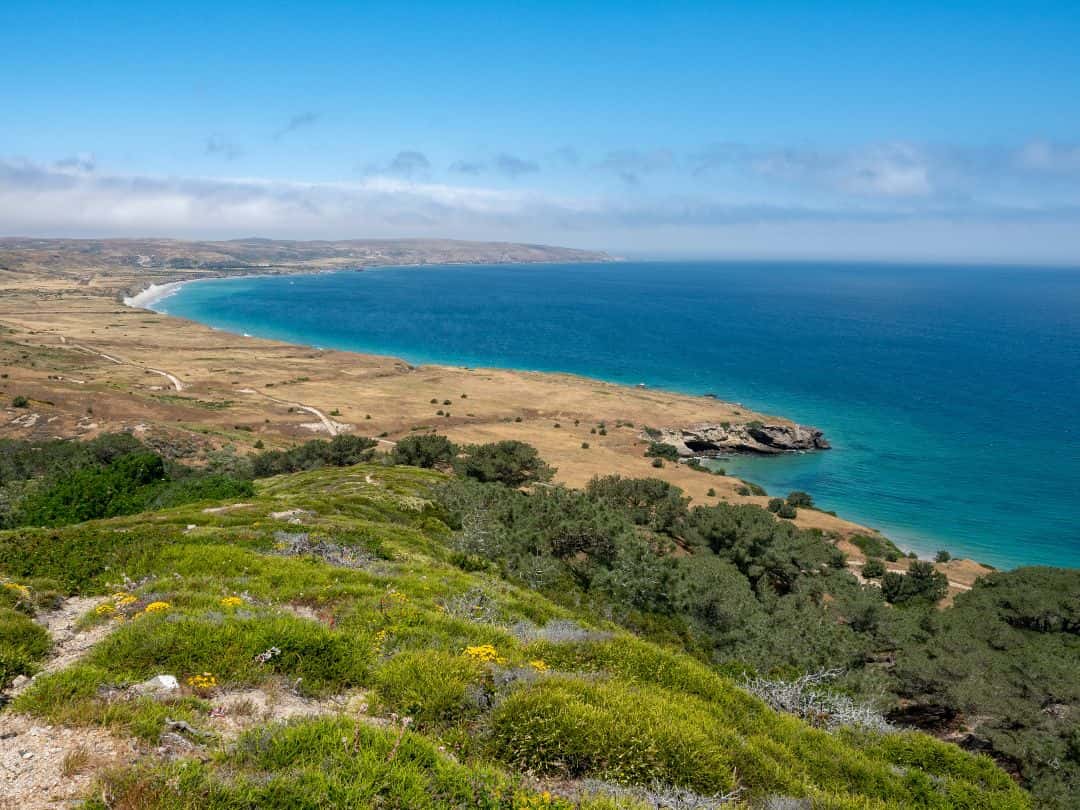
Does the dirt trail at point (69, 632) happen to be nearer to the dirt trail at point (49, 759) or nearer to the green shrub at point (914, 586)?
the dirt trail at point (49, 759)

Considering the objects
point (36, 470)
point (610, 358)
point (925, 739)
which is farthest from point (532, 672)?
point (610, 358)

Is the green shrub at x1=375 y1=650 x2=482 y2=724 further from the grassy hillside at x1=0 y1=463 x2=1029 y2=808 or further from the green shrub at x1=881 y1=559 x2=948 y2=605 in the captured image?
the green shrub at x1=881 y1=559 x2=948 y2=605

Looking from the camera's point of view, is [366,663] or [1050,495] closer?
[366,663]

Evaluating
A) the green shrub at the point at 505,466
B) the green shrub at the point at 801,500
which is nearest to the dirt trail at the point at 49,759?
the green shrub at the point at 505,466

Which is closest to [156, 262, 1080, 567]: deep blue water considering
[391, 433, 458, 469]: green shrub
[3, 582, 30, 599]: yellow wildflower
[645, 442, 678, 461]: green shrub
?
[645, 442, 678, 461]: green shrub

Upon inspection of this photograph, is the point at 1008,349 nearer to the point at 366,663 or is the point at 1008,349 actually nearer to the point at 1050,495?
the point at 1050,495

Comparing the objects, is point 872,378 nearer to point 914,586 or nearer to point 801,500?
point 801,500
